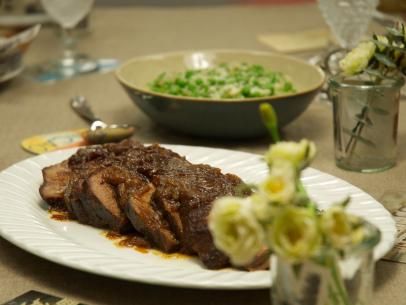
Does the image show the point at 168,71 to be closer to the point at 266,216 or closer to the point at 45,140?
the point at 45,140

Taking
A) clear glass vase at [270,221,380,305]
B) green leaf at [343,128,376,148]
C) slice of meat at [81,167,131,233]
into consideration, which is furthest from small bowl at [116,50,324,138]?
clear glass vase at [270,221,380,305]

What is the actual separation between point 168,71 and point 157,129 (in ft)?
0.80

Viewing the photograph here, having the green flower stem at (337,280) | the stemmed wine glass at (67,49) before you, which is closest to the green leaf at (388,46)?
the green flower stem at (337,280)

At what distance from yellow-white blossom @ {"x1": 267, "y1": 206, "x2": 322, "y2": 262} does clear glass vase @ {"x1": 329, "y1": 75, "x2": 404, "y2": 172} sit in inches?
32.9

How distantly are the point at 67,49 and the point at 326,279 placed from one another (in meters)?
1.84

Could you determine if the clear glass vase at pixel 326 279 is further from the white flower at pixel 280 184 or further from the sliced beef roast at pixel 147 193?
the sliced beef roast at pixel 147 193

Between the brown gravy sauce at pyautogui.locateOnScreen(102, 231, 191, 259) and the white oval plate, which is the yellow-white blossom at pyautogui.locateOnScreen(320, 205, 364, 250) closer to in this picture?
the white oval plate

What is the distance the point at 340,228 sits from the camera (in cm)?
76

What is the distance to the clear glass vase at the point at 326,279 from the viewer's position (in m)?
0.81

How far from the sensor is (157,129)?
192 centimetres

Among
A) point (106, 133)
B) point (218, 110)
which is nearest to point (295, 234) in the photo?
point (218, 110)

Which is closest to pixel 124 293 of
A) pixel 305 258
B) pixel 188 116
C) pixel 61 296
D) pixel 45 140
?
pixel 61 296

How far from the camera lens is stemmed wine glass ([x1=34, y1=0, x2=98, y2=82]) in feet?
7.74

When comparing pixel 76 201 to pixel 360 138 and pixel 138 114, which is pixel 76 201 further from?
pixel 138 114
